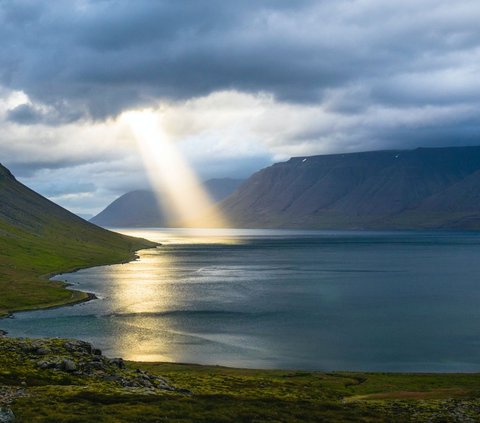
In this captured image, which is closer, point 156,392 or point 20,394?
point 20,394

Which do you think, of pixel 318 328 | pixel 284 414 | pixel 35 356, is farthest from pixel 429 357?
pixel 35 356

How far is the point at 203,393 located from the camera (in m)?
59.8

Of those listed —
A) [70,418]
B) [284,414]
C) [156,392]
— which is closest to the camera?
[70,418]

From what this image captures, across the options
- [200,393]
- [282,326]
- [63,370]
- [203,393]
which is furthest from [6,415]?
[282,326]

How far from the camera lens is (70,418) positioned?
43344 millimetres

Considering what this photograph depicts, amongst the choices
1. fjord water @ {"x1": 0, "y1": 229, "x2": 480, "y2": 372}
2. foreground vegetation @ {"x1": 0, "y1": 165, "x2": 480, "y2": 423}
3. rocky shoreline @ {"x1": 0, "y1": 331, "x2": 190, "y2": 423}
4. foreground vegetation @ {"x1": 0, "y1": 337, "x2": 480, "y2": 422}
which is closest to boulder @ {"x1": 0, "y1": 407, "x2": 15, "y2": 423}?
foreground vegetation @ {"x1": 0, "y1": 165, "x2": 480, "y2": 423}

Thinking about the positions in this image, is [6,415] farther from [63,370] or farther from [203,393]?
[203,393]

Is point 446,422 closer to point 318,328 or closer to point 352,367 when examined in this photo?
point 352,367

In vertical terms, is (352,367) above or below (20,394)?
below

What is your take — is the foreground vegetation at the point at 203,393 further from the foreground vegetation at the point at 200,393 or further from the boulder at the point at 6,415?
the boulder at the point at 6,415

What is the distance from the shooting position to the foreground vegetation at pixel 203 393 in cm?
4734

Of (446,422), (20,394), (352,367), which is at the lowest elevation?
(352,367)

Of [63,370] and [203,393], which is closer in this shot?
[203,393]

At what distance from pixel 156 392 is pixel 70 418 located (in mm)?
14652
